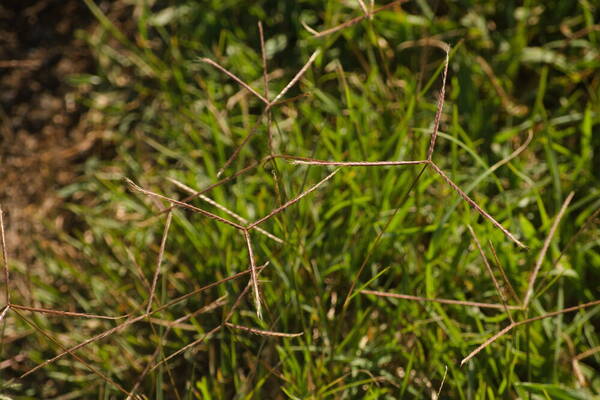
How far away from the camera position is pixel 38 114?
2141mm

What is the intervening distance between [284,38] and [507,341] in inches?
44.8

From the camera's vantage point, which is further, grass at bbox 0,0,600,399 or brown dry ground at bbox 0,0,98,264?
brown dry ground at bbox 0,0,98,264

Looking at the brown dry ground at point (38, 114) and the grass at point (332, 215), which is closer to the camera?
the grass at point (332, 215)

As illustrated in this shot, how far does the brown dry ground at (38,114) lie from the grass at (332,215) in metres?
0.07

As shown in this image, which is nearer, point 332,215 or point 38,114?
point 332,215

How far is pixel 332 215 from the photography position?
1.61 metres

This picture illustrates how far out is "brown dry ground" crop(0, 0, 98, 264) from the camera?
6.53 feet

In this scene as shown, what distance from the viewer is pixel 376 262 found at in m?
1.53

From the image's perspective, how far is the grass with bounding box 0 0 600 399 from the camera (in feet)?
4.50

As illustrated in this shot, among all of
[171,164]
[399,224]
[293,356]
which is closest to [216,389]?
[293,356]

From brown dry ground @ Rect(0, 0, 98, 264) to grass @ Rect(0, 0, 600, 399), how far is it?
7cm

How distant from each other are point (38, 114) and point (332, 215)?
3.76 ft

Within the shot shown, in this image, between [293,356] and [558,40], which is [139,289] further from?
[558,40]

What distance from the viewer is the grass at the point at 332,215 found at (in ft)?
4.50
